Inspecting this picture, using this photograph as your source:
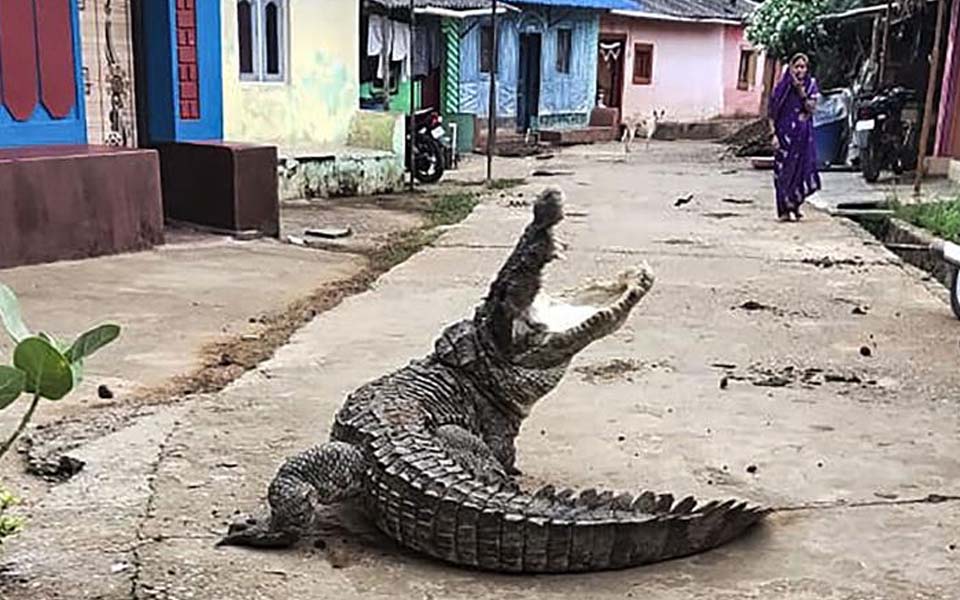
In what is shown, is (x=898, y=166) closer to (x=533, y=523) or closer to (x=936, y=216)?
(x=936, y=216)

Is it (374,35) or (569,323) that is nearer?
(569,323)

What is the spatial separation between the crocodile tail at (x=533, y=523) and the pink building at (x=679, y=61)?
2153 centimetres

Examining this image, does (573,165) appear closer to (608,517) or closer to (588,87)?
(588,87)

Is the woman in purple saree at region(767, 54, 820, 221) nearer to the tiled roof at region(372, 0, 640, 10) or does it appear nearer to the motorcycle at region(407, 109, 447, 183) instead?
the motorcycle at region(407, 109, 447, 183)

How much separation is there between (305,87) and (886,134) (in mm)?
7476

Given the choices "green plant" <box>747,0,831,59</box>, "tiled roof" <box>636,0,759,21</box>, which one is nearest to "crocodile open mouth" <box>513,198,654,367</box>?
"green plant" <box>747,0,831,59</box>

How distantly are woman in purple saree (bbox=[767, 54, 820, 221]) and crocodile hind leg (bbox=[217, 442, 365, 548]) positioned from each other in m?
8.00

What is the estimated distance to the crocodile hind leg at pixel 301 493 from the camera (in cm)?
289

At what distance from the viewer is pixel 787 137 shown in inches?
403

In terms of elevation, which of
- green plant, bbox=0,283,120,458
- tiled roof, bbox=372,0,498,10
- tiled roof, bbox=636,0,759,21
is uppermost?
tiled roof, bbox=636,0,759,21

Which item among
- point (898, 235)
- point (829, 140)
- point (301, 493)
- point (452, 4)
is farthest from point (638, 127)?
point (301, 493)

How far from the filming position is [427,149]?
13.1 m

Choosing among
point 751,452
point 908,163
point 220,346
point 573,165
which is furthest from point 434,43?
point 751,452

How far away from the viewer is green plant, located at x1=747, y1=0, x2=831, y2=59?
16.9m
